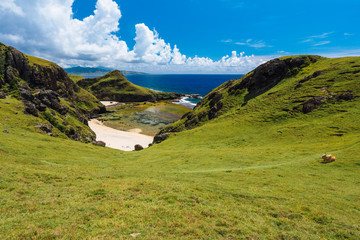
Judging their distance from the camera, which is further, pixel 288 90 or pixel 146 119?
pixel 146 119

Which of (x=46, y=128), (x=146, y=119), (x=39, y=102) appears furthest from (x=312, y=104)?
(x=146, y=119)

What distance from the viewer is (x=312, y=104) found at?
53688 millimetres

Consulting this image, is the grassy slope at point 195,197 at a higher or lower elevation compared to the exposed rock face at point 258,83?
lower

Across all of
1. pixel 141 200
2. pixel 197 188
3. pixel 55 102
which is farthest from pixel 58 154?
pixel 55 102

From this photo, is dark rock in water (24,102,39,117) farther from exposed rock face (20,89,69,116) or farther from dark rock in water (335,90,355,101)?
dark rock in water (335,90,355,101)

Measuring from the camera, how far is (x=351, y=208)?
52.5 ft

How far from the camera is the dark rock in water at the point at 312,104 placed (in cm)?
5297

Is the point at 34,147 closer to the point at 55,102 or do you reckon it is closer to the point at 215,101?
the point at 55,102

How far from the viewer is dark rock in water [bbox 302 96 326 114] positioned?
174 ft

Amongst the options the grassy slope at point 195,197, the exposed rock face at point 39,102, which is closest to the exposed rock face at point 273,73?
the grassy slope at point 195,197

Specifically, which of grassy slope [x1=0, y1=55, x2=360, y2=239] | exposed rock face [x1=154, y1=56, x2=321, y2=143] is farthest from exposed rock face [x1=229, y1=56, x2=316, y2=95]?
grassy slope [x1=0, y1=55, x2=360, y2=239]

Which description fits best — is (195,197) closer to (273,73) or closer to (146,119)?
(273,73)

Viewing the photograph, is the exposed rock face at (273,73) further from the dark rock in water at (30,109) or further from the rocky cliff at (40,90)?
the dark rock in water at (30,109)

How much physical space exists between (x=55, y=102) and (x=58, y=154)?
47.6 m
